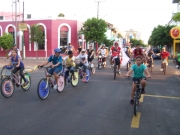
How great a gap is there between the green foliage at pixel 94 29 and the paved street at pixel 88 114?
2798 centimetres

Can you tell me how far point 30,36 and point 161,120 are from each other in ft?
101

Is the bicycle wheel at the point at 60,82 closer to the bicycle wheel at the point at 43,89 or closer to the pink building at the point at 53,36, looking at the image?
the bicycle wheel at the point at 43,89

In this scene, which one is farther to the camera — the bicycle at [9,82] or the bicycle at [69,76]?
the bicycle at [69,76]

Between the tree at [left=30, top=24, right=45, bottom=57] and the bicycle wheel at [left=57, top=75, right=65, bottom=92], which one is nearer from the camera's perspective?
the bicycle wheel at [left=57, top=75, right=65, bottom=92]

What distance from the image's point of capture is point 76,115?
6660 mm

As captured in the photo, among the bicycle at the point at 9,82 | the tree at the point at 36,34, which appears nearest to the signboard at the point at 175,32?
the tree at the point at 36,34

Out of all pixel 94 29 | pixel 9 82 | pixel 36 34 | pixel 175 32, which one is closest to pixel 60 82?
pixel 9 82

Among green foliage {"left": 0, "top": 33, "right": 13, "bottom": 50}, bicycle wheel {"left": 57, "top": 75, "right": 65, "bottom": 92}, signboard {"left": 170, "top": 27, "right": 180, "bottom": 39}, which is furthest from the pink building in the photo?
bicycle wheel {"left": 57, "top": 75, "right": 65, "bottom": 92}

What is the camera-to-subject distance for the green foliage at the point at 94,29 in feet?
123

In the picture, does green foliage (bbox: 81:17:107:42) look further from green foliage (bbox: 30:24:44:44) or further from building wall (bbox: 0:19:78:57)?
green foliage (bbox: 30:24:44:44)

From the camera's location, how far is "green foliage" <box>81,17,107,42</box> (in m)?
37.5

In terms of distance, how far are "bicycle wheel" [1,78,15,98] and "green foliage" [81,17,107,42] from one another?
94.8ft

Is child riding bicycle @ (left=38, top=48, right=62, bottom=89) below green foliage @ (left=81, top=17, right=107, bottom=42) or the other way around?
below

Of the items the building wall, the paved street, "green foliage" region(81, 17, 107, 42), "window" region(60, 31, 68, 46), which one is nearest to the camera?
the paved street
